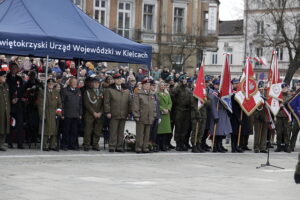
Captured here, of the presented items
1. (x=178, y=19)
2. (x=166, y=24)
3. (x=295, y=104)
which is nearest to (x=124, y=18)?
(x=166, y=24)

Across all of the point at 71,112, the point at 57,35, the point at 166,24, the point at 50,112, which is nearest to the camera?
the point at 57,35

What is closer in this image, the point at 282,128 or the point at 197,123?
the point at 197,123

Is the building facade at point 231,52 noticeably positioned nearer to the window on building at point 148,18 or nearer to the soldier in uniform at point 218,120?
the window on building at point 148,18

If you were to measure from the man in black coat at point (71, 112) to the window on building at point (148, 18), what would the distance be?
1603 inches

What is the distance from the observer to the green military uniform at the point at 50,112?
18234 mm

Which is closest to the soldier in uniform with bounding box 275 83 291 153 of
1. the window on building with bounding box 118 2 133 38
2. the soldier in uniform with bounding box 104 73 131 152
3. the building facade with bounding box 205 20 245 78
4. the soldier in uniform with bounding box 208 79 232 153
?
the soldier in uniform with bounding box 208 79 232 153

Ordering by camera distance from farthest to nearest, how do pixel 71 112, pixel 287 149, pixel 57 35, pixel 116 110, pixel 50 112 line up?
pixel 287 149
pixel 116 110
pixel 71 112
pixel 50 112
pixel 57 35

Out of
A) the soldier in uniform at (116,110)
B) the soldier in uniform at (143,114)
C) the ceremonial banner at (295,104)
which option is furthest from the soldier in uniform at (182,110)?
the ceremonial banner at (295,104)

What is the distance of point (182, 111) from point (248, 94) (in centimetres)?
185

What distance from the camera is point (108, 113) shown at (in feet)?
61.9

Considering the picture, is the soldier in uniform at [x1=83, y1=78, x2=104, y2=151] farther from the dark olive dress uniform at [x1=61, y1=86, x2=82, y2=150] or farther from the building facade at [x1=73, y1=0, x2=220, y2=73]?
the building facade at [x1=73, y1=0, x2=220, y2=73]

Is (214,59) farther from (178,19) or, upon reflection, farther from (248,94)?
(248,94)

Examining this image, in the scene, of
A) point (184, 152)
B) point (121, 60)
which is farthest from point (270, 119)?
point (121, 60)

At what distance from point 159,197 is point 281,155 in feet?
33.5
